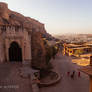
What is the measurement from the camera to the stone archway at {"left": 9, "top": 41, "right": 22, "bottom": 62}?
1093cm

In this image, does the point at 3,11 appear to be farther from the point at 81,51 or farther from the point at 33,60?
the point at 81,51

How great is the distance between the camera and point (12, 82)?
23.0ft

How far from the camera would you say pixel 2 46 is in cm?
1036

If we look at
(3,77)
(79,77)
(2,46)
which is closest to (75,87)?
(79,77)

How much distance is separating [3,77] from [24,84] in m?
2.11

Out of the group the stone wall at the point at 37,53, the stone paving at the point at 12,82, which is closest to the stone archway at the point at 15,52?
the stone wall at the point at 37,53

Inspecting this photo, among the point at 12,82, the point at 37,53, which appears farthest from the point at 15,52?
the point at 12,82

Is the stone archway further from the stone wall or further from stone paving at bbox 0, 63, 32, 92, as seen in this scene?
stone paving at bbox 0, 63, 32, 92

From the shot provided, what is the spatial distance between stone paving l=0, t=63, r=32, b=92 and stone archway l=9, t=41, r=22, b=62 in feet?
7.39

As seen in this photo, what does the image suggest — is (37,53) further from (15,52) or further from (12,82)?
(12,82)

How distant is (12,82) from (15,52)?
4749 mm

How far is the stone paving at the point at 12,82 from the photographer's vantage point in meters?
6.36

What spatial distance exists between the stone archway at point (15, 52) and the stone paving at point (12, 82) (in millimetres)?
2252

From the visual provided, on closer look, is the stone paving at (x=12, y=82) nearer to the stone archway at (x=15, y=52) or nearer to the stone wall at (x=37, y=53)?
the stone archway at (x=15, y=52)
